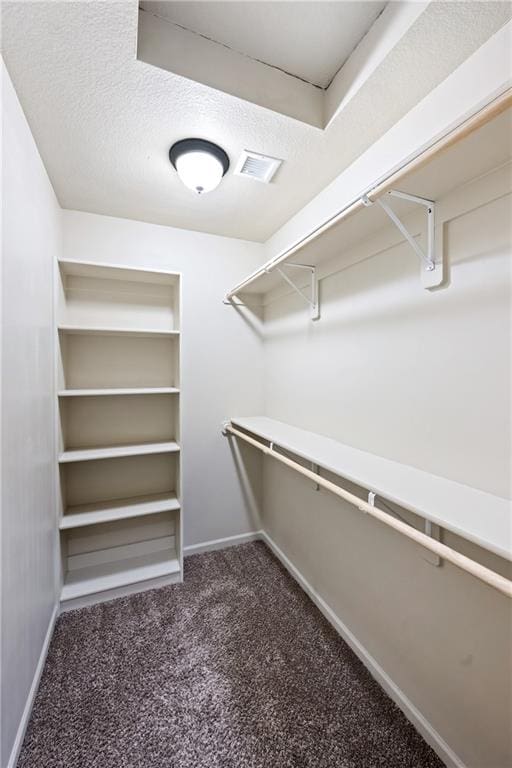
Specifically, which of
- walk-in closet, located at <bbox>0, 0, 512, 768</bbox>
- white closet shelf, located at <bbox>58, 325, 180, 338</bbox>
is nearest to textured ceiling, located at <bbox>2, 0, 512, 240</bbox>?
walk-in closet, located at <bbox>0, 0, 512, 768</bbox>

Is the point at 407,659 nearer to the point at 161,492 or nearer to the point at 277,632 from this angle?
the point at 277,632

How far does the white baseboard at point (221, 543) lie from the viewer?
242 cm

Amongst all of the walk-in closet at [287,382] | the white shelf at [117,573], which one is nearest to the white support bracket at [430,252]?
the walk-in closet at [287,382]

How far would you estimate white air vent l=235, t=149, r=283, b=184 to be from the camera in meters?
1.57

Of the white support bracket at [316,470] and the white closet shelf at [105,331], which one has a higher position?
the white closet shelf at [105,331]

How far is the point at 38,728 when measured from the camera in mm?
1247

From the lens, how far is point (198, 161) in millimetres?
1496

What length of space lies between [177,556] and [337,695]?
1215 mm

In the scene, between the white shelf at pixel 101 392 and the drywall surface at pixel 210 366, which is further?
the drywall surface at pixel 210 366

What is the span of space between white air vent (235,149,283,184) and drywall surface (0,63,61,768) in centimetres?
93

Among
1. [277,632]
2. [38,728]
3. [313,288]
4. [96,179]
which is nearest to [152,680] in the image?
[38,728]

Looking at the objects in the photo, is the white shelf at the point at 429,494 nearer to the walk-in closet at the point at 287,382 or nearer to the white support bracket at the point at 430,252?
the walk-in closet at the point at 287,382

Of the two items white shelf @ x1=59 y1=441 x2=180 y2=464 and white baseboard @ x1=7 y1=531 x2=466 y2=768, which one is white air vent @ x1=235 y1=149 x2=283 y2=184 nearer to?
white shelf @ x1=59 y1=441 x2=180 y2=464

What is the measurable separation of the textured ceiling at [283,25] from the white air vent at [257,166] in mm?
338
